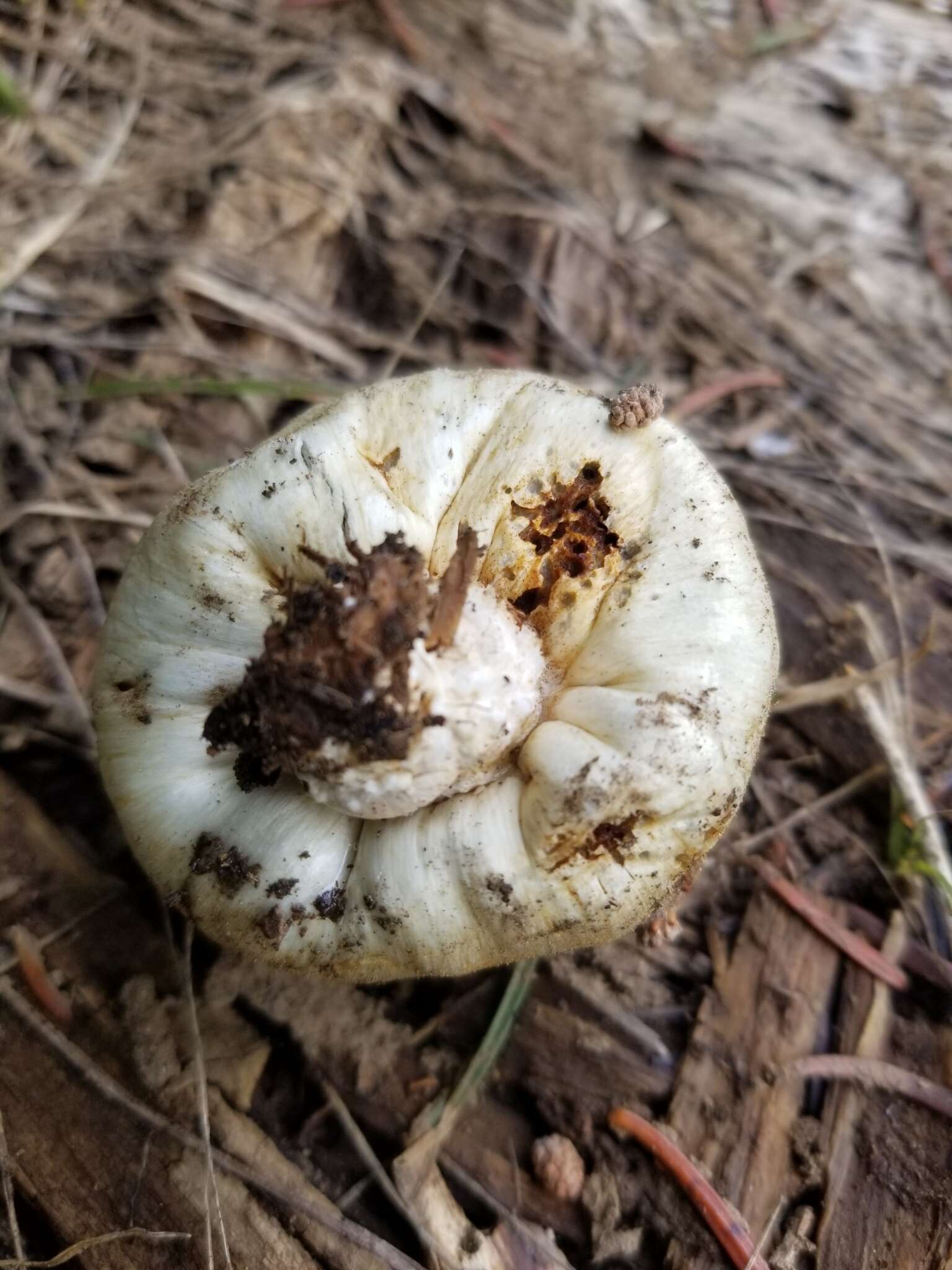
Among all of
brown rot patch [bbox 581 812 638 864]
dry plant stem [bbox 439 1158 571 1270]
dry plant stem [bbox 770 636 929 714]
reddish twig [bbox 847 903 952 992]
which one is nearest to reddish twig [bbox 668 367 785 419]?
dry plant stem [bbox 770 636 929 714]

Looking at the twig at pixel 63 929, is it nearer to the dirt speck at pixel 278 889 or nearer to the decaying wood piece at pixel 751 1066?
the dirt speck at pixel 278 889

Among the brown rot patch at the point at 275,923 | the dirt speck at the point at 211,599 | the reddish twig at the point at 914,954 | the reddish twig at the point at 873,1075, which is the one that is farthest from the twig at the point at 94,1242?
the reddish twig at the point at 914,954

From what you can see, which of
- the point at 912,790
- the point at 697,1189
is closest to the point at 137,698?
the point at 697,1189

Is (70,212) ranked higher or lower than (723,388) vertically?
higher

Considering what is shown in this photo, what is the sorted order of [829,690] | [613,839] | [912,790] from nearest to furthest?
[613,839], [912,790], [829,690]

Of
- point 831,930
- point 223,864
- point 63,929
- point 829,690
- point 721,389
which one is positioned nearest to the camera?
point 223,864

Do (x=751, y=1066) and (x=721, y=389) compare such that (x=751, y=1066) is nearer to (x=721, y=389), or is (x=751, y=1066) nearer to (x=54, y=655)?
(x=54, y=655)

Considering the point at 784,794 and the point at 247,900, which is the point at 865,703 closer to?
the point at 784,794

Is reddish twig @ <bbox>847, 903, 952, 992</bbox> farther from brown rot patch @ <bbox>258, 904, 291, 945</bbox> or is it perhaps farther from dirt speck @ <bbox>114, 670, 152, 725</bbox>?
dirt speck @ <bbox>114, 670, 152, 725</bbox>
